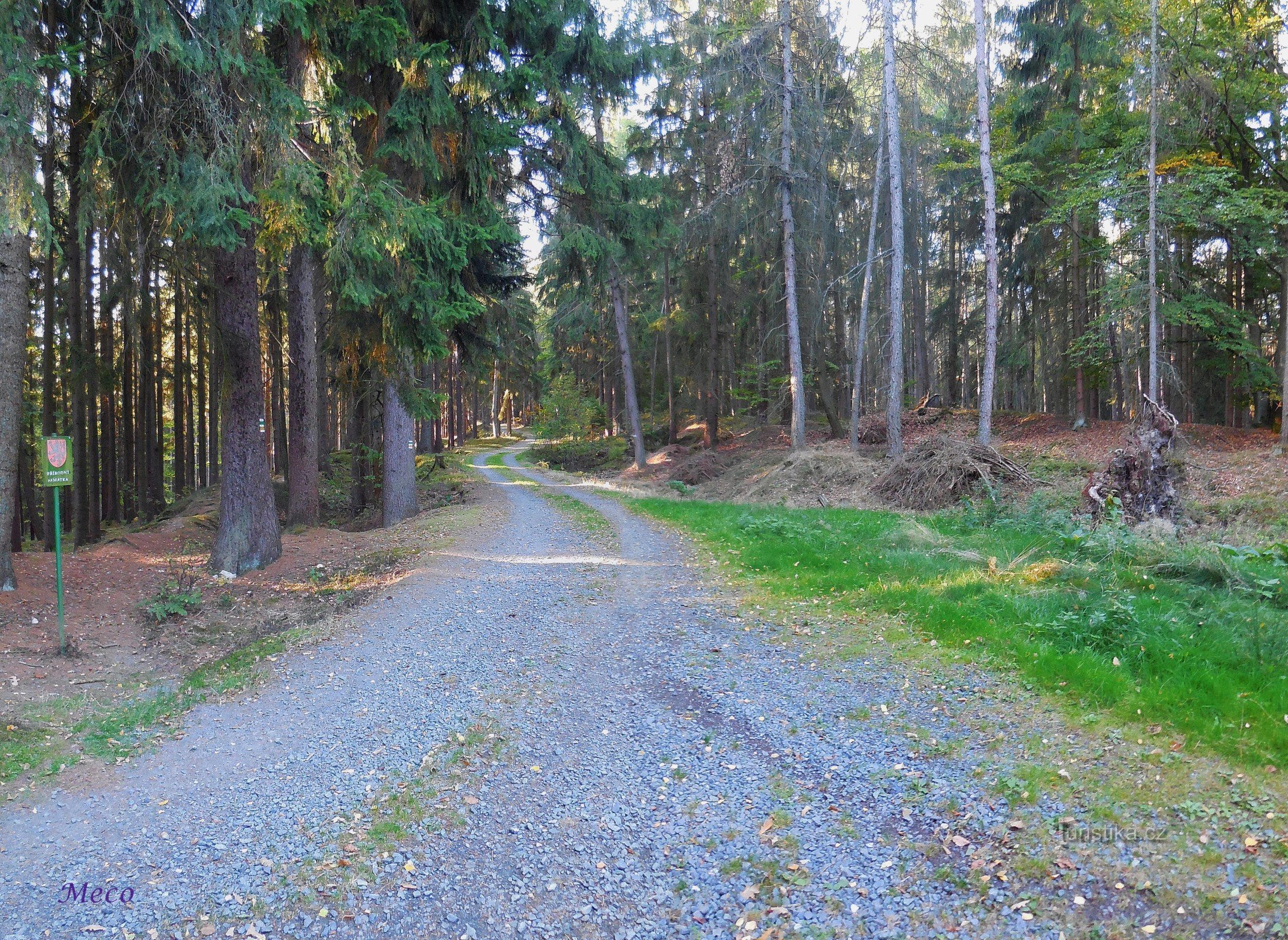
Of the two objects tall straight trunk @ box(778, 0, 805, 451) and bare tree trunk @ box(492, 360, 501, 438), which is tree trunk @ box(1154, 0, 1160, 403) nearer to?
tall straight trunk @ box(778, 0, 805, 451)

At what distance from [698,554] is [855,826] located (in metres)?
7.34

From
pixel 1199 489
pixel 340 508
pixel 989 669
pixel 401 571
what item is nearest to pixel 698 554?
pixel 401 571

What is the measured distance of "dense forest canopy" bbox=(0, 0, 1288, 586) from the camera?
29.1ft

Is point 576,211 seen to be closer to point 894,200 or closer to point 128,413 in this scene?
point 894,200

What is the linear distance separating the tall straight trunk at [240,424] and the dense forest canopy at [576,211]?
0.05 metres

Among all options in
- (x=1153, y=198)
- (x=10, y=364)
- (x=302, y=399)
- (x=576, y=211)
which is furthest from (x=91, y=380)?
(x=1153, y=198)

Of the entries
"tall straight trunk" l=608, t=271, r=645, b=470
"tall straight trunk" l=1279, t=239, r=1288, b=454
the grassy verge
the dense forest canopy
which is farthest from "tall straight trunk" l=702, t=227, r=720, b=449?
the grassy verge

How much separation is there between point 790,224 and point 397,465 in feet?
43.1

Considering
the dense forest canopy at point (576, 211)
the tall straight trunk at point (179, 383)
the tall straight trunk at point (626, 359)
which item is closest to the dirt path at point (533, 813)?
the dense forest canopy at point (576, 211)

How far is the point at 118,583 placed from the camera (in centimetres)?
936

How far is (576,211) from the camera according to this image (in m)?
18.4

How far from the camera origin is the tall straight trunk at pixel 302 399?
14.6 meters

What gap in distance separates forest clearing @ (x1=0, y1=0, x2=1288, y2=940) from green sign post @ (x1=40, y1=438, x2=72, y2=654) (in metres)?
0.05

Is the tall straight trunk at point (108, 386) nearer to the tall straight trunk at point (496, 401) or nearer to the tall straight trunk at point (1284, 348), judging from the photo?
the tall straight trunk at point (1284, 348)
